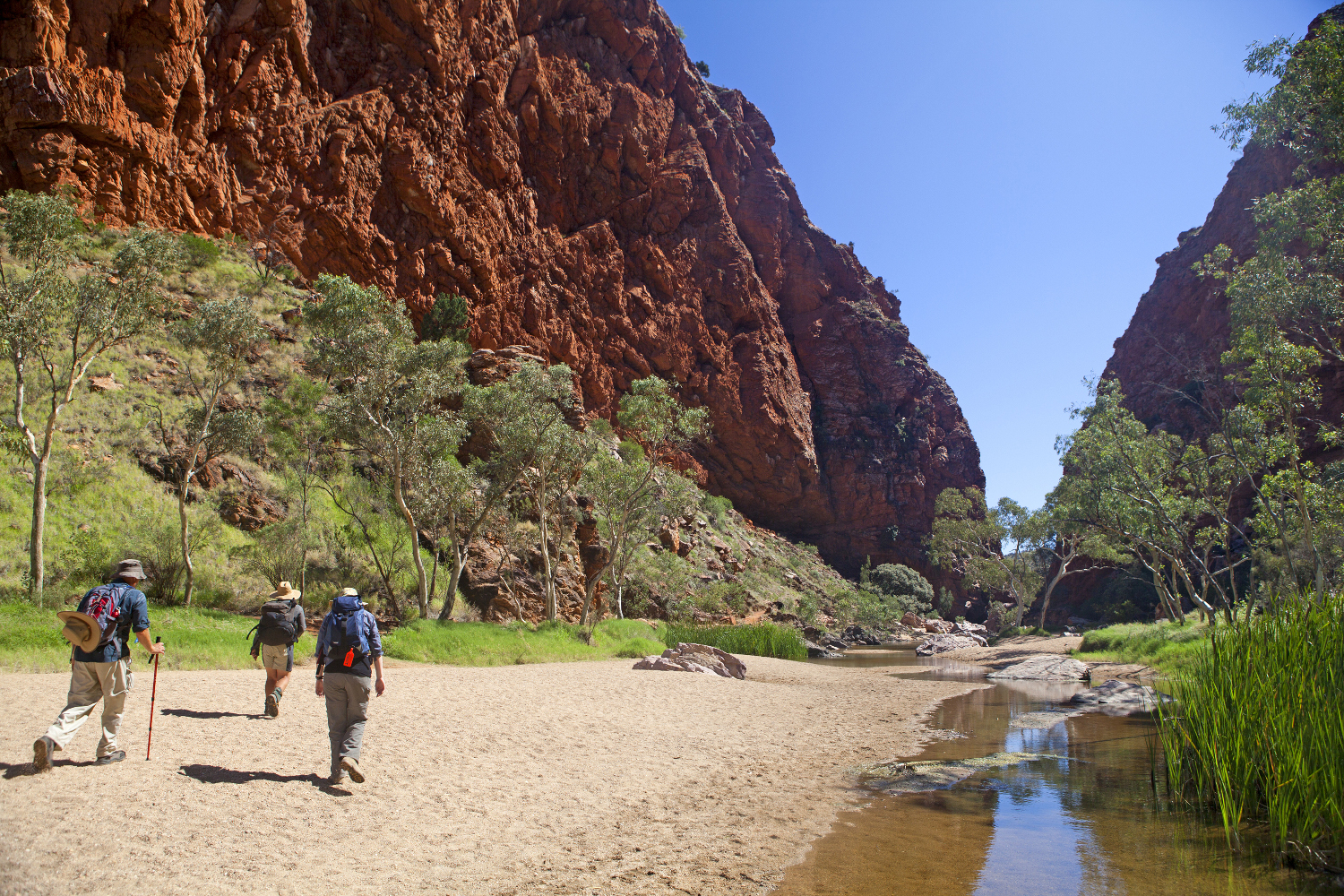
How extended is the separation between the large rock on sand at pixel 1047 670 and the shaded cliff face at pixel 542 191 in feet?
126

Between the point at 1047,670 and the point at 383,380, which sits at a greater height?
the point at 383,380

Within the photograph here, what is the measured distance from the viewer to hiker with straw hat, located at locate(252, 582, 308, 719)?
9.84 m

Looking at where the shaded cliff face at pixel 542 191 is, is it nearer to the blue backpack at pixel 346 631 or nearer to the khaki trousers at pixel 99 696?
the khaki trousers at pixel 99 696

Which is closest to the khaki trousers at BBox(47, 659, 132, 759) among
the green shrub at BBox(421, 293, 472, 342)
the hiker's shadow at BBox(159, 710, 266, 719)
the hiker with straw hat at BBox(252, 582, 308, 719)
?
the hiker's shadow at BBox(159, 710, 266, 719)

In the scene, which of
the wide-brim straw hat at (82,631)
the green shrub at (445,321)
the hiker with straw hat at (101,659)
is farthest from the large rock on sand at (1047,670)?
the green shrub at (445,321)

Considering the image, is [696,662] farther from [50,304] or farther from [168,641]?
[50,304]

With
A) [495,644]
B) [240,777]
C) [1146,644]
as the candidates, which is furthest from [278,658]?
[1146,644]

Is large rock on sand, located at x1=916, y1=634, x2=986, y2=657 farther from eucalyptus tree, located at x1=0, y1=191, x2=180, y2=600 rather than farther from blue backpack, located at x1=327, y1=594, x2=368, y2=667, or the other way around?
eucalyptus tree, located at x1=0, y1=191, x2=180, y2=600

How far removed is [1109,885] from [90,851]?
26.8ft

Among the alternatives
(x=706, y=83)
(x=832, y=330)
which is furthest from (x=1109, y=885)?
(x=706, y=83)

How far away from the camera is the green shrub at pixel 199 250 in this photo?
33.1m

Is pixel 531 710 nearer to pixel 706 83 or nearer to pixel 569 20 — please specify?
pixel 569 20

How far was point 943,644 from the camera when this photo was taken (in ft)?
149

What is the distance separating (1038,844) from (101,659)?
31.8 ft
